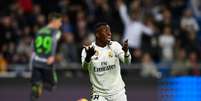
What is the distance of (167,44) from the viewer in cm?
1833

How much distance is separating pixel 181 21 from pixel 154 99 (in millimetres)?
2864

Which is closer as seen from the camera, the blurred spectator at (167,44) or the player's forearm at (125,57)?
the player's forearm at (125,57)

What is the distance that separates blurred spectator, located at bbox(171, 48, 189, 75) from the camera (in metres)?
17.5

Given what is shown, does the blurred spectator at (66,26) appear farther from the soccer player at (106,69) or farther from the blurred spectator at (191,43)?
the soccer player at (106,69)

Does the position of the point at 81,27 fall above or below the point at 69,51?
above

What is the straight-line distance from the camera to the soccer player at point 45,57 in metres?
15.9

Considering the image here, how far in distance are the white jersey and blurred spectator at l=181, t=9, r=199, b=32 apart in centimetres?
823

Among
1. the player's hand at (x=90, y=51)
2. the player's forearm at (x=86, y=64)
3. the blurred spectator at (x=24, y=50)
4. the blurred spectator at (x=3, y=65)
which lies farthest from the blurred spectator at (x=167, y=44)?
the player's hand at (x=90, y=51)

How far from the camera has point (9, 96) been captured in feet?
57.4

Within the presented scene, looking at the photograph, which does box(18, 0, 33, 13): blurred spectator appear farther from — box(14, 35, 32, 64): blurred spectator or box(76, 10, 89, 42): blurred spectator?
box(76, 10, 89, 42): blurred spectator

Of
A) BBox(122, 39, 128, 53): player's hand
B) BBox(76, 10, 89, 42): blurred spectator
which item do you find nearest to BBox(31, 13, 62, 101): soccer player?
BBox(76, 10, 89, 42): blurred spectator

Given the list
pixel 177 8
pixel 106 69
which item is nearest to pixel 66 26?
pixel 177 8

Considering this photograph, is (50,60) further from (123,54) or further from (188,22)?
(123,54)

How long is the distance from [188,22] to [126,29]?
166cm
